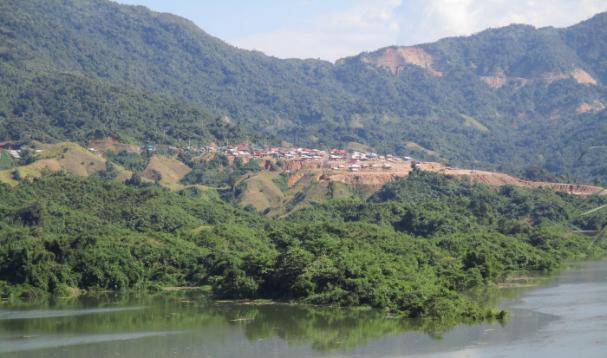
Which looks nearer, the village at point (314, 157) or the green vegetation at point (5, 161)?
the green vegetation at point (5, 161)

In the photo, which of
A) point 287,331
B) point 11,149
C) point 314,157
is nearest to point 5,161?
point 11,149

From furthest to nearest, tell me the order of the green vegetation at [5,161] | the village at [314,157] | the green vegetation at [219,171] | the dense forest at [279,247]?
the village at [314,157] < the green vegetation at [219,171] < the green vegetation at [5,161] < the dense forest at [279,247]

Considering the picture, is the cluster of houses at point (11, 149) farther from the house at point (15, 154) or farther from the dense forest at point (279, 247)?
the dense forest at point (279, 247)

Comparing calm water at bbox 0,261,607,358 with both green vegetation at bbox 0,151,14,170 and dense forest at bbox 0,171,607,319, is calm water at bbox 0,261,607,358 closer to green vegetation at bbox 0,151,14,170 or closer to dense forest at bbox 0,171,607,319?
dense forest at bbox 0,171,607,319

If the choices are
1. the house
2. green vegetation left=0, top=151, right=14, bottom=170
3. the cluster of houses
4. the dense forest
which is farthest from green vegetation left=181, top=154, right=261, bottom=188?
green vegetation left=0, top=151, right=14, bottom=170

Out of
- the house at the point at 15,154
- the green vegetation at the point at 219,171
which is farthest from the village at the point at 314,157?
the house at the point at 15,154

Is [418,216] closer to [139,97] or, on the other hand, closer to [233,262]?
[233,262]

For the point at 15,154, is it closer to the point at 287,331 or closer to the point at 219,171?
the point at 219,171
